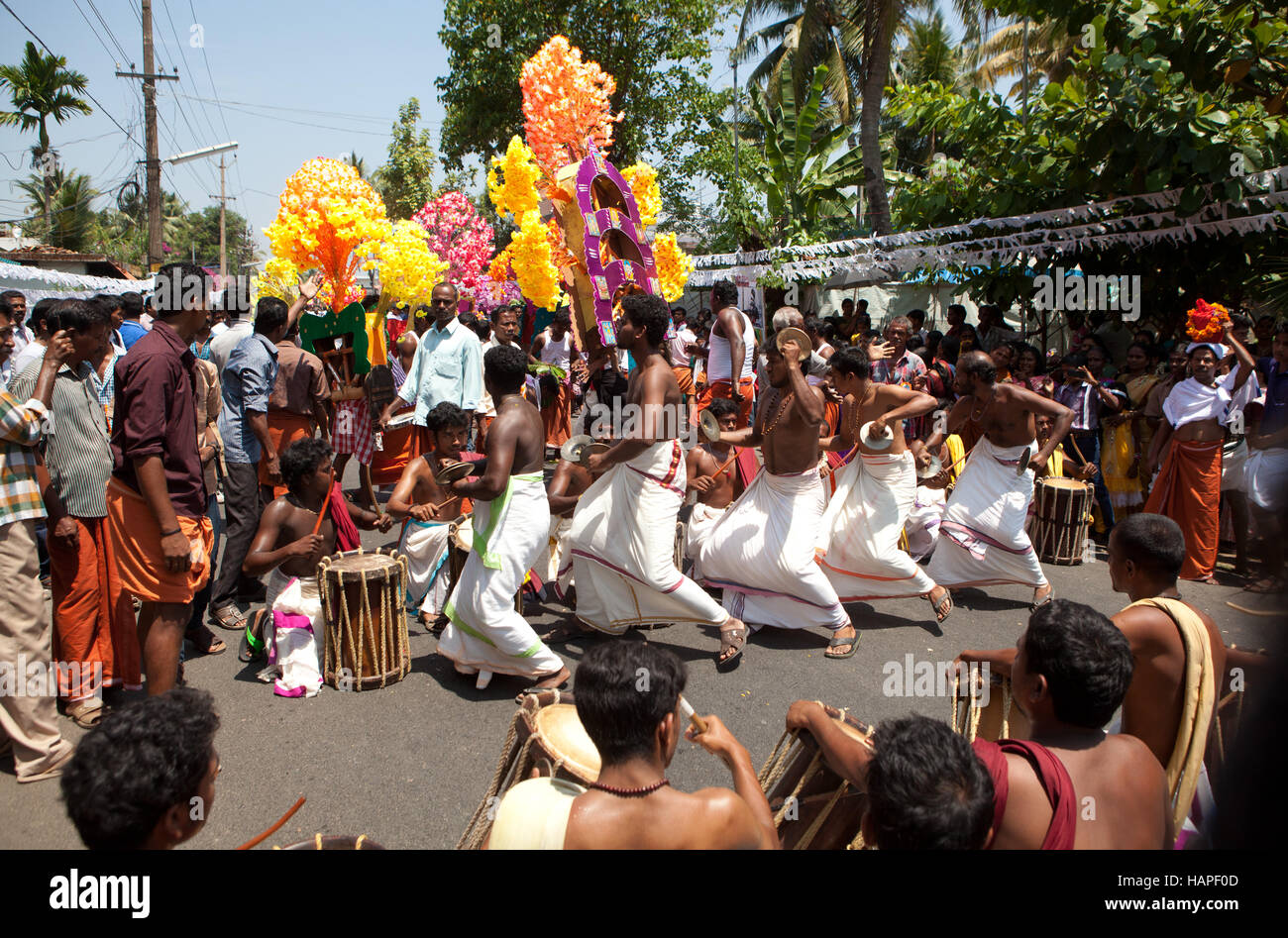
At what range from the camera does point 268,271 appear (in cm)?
708

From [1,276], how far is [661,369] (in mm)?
13619

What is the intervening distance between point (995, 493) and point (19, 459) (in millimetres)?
5879

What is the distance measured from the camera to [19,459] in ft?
11.7

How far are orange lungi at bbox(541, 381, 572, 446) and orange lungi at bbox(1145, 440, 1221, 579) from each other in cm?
651

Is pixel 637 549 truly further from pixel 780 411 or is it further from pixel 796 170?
pixel 796 170

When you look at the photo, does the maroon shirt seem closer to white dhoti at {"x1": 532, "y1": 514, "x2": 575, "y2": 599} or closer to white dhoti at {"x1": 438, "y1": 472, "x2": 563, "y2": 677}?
white dhoti at {"x1": 438, "y1": 472, "x2": 563, "y2": 677}

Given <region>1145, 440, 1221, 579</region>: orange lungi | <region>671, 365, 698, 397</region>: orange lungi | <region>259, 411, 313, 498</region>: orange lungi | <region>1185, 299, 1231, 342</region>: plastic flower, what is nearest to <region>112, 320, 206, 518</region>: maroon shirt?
<region>259, 411, 313, 498</region>: orange lungi

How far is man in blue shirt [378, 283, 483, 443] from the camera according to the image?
7.24 m

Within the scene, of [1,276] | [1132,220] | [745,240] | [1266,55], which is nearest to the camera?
[1266,55]

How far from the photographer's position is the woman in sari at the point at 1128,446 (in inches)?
315

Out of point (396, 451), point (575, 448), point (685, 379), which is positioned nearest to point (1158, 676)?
point (575, 448)

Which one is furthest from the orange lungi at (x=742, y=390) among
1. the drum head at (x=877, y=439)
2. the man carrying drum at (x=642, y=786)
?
the man carrying drum at (x=642, y=786)

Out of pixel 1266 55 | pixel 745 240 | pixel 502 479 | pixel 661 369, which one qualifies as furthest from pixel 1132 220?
pixel 745 240

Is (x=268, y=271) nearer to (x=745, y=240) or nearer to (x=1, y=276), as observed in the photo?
(x=1, y=276)
